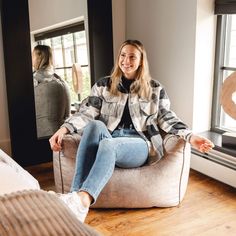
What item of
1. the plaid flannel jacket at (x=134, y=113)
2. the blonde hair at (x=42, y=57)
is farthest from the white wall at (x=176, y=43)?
the plaid flannel jacket at (x=134, y=113)

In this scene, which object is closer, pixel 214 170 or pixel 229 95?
pixel 229 95

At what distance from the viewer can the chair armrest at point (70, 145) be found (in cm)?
219

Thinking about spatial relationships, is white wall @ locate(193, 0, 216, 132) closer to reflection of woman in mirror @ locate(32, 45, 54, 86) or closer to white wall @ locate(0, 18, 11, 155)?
reflection of woman in mirror @ locate(32, 45, 54, 86)

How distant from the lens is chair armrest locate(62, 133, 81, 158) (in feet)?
7.19

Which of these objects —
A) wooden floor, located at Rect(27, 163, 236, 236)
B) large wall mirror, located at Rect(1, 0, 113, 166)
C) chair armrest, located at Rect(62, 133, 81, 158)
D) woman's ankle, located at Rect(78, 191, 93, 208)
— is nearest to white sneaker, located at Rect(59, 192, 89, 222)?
woman's ankle, located at Rect(78, 191, 93, 208)

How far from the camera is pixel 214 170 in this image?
2676 millimetres

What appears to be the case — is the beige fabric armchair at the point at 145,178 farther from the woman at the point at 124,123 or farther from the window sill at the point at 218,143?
the window sill at the point at 218,143

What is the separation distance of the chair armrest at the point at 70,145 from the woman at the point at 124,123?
33mm

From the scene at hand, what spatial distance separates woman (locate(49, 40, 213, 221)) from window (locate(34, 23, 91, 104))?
2.34 ft

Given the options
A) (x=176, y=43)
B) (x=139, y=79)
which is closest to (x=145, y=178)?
(x=139, y=79)

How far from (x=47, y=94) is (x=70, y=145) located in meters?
0.93

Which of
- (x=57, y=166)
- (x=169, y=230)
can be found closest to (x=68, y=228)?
(x=169, y=230)

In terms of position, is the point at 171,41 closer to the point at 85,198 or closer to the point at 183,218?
the point at 183,218

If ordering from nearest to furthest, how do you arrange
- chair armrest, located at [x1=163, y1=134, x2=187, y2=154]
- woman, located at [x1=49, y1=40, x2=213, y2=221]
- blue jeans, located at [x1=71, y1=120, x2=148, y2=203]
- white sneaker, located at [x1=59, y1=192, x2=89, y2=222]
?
white sneaker, located at [x1=59, y1=192, x2=89, y2=222] → blue jeans, located at [x1=71, y1=120, x2=148, y2=203] → woman, located at [x1=49, y1=40, x2=213, y2=221] → chair armrest, located at [x1=163, y1=134, x2=187, y2=154]
